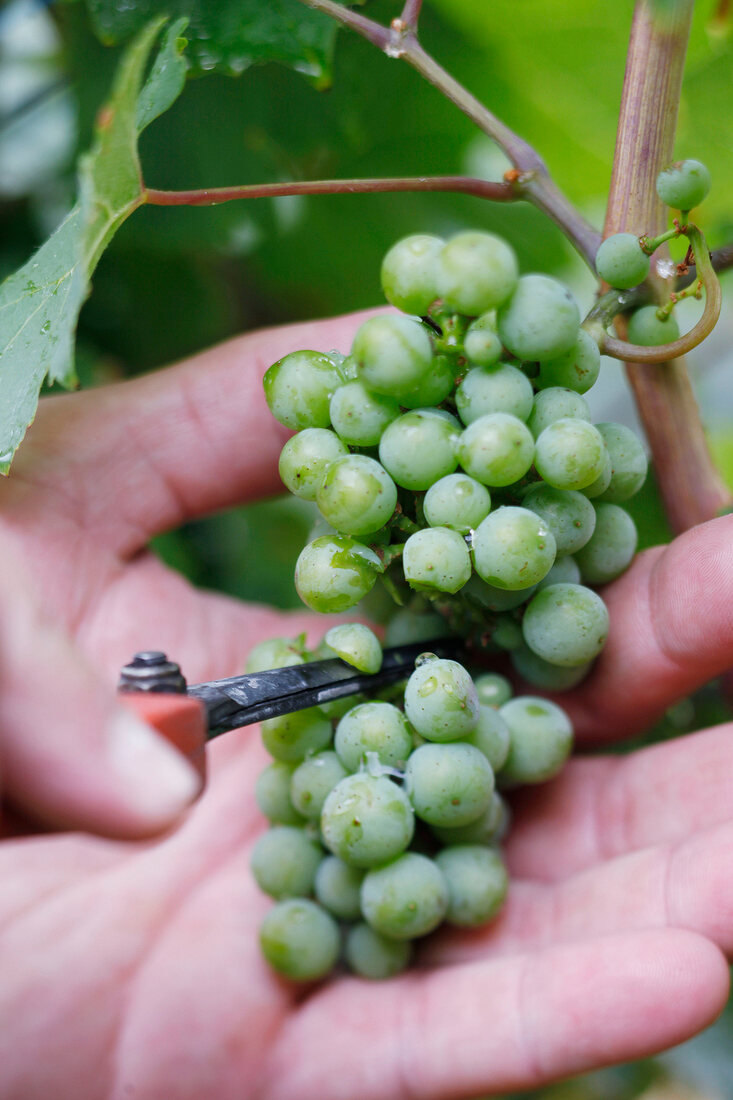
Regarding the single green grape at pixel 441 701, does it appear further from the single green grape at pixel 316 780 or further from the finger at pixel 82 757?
the finger at pixel 82 757

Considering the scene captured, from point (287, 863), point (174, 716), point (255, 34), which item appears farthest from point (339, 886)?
point (255, 34)

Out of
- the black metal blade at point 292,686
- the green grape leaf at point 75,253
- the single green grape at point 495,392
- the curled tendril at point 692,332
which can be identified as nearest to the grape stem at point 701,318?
the curled tendril at point 692,332

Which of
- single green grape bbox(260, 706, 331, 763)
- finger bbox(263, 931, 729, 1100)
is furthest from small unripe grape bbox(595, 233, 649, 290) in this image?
finger bbox(263, 931, 729, 1100)

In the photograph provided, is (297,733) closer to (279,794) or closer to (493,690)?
(279,794)

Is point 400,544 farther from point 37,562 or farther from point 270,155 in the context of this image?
point 270,155

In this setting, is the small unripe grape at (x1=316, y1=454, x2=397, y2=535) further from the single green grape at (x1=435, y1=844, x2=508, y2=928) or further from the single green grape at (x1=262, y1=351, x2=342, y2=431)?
the single green grape at (x1=435, y1=844, x2=508, y2=928)
